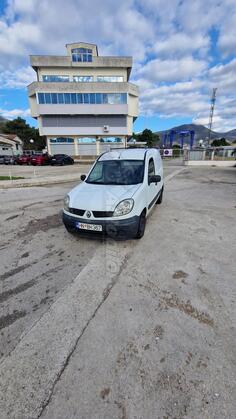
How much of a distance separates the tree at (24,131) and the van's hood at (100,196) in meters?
70.7

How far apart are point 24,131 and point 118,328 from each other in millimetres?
78247

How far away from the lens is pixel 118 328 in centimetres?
226

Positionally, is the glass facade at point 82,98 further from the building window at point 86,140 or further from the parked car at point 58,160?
the parked car at point 58,160

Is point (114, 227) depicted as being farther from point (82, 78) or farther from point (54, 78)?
point (54, 78)

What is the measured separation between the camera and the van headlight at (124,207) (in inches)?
145

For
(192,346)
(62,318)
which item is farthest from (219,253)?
(62,318)

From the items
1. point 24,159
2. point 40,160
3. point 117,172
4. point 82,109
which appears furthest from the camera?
point 82,109

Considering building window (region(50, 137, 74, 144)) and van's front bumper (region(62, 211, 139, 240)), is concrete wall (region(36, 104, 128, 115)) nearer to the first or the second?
building window (region(50, 137, 74, 144))

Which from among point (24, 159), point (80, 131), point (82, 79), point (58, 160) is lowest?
point (58, 160)

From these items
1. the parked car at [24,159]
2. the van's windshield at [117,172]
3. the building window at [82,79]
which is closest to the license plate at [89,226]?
the van's windshield at [117,172]

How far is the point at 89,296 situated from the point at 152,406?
142 cm

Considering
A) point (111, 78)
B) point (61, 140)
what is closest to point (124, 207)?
point (61, 140)

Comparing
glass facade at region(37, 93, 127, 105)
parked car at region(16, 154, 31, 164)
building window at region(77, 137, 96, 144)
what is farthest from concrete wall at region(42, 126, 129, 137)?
parked car at region(16, 154, 31, 164)

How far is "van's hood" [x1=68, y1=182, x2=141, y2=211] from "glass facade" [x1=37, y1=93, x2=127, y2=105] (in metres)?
36.3
